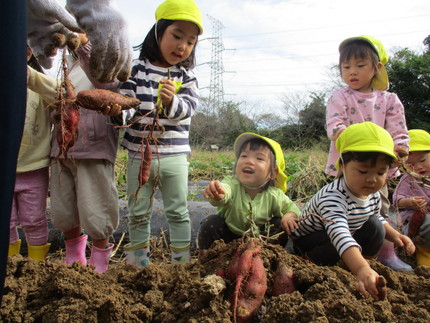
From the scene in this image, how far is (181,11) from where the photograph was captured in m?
1.99

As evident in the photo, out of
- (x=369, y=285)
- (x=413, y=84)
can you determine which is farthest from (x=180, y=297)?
(x=413, y=84)

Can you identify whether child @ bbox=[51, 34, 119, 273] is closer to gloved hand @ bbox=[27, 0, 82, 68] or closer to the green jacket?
gloved hand @ bbox=[27, 0, 82, 68]

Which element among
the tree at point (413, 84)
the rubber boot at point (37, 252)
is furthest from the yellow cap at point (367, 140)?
the tree at point (413, 84)

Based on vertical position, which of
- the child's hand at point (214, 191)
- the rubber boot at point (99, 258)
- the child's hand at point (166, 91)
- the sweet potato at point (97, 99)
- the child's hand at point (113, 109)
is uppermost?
the child's hand at point (166, 91)

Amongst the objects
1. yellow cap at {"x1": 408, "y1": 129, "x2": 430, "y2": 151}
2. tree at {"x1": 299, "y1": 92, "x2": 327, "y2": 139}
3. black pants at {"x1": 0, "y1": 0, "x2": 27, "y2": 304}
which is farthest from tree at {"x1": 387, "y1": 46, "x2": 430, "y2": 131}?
black pants at {"x1": 0, "y1": 0, "x2": 27, "y2": 304}

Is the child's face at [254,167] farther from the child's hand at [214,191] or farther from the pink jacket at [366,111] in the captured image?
the pink jacket at [366,111]

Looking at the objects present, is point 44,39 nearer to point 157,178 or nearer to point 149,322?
point 157,178

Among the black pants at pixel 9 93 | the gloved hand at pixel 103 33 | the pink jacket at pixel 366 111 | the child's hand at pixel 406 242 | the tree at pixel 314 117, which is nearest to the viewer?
the black pants at pixel 9 93

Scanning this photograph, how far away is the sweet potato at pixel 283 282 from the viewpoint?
126 cm

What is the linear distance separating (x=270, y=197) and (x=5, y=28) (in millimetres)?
1787

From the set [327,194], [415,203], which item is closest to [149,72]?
[327,194]

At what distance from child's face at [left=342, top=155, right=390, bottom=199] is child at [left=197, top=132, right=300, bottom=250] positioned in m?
0.49

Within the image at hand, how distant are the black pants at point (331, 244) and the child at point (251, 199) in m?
0.18

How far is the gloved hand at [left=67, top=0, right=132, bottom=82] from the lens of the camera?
135 cm
